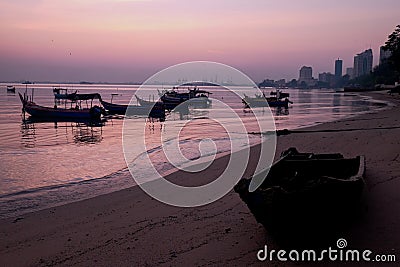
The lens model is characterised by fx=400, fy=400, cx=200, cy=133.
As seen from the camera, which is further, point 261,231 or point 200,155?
point 200,155

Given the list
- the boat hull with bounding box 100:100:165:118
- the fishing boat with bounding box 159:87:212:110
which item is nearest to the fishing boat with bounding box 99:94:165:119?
the boat hull with bounding box 100:100:165:118

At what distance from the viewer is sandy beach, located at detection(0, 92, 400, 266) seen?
5.03 metres

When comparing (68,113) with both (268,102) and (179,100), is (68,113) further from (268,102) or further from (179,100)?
(268,102)

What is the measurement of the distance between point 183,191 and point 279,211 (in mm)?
4688

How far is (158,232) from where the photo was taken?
19.6ft

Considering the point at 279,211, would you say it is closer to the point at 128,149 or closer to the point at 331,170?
the point at 331,170

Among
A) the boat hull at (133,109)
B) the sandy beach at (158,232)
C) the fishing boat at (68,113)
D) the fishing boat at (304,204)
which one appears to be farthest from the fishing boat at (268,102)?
the fishing boat at (304,204)

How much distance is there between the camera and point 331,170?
7277 mm

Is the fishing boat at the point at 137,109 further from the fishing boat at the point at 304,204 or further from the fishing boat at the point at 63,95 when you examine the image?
the fishing boat at the point at 304,204

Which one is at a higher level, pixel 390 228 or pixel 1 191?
pixel 390 228

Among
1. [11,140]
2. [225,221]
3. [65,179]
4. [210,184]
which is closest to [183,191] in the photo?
[210,184]

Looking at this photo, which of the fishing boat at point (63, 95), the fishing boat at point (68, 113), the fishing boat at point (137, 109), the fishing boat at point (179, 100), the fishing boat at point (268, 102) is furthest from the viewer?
the fishing boat at point (268, 102)

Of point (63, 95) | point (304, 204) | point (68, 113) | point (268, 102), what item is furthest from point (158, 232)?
point (63, 95)

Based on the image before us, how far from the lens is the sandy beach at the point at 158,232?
16.5 ft
